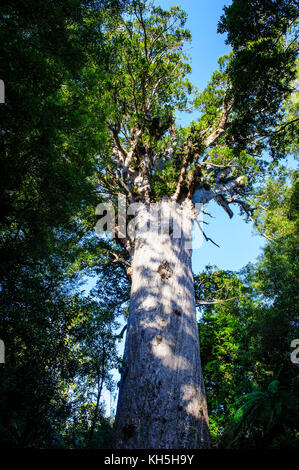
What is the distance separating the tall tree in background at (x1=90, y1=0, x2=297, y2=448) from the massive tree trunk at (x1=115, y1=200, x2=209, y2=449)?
1 centimetres

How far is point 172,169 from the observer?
782 centimetres

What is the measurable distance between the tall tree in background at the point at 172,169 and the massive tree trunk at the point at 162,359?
0.01 meters

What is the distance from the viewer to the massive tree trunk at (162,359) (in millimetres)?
3160

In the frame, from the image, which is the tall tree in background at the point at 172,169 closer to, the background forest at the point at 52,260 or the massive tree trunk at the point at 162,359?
the massive tree trunk at the point at 162,359

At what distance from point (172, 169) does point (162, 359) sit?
18.8 ft

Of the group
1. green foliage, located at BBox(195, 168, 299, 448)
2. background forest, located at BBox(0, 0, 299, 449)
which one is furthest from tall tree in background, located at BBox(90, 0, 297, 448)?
green foliage, located at BBox(195, 168, 299, 448)

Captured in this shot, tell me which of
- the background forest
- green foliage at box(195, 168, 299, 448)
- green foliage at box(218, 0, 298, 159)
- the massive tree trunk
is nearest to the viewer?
the massive tree trunk

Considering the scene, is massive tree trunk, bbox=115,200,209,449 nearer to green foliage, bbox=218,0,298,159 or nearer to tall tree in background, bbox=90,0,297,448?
tall tree in background, bbox=90,0,297,448

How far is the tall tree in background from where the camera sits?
11.3 feet

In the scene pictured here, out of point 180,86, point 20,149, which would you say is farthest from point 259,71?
point 20,149

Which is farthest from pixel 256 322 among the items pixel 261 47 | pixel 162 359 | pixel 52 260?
pixel 261 47

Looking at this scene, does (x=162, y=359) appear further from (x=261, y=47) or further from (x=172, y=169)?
(x=261, y=47)

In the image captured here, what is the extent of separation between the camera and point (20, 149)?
3.78 metres
